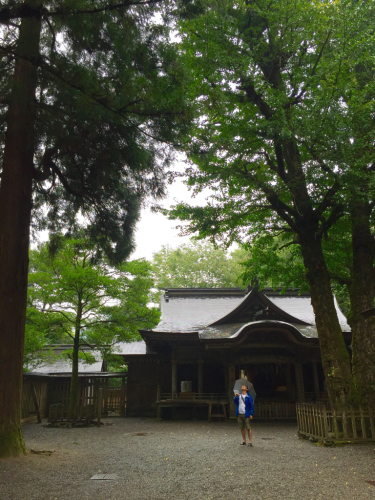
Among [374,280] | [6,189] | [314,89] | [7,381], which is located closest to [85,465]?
[7,381]

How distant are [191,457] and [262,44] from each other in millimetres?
9691

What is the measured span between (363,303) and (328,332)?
1.21 m

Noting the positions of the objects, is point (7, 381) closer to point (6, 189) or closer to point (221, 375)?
point (6, 189)

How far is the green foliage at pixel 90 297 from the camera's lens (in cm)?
1350

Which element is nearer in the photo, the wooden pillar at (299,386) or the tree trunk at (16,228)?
the tree trunk at (16,228)

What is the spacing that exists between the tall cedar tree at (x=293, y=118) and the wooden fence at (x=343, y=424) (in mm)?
480

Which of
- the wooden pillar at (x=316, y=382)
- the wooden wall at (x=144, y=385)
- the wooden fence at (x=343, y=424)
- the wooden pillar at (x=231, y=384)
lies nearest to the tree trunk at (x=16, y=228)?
the wooden fence at (x=343, y=424)

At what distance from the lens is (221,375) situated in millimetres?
15969

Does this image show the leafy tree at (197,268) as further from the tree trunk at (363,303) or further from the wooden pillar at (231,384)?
the tree trunk at (363,303)

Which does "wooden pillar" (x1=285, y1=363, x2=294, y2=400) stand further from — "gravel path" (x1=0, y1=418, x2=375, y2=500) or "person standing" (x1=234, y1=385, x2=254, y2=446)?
"person standing" (x1=234, y1=385, x2=254, y2=446)

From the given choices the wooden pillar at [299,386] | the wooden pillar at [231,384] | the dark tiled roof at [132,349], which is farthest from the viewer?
the dark tiled roof at [132,349]

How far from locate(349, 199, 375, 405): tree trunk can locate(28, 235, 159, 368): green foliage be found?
8.08 m

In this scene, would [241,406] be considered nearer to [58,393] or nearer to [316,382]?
[316,382]

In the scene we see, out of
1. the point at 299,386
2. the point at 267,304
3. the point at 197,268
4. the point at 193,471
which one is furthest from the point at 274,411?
the point at 197,268
